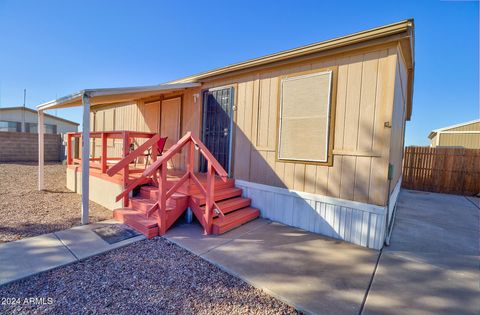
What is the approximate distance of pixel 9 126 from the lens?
17.4m

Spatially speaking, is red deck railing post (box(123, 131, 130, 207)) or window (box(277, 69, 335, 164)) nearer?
window (box(277, 69, 335, 164))

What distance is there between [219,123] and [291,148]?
193 cm

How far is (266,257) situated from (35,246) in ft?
9.48

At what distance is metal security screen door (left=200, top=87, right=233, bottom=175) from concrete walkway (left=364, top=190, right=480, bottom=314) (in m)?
3.22

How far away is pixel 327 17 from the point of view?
5742mm

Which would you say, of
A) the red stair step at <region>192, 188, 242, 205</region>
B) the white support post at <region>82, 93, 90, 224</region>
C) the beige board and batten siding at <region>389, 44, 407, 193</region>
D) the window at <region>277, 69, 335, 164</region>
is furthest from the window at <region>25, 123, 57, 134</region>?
the beige board and batten siding at <region>389, 44, 407, 193</region>

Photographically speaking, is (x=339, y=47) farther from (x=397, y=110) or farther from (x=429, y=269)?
(x=429, y=269)

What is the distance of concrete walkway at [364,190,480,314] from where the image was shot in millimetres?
1938

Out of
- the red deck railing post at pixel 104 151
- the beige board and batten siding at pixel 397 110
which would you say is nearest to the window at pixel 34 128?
the red deck railing post at pixel 104 151

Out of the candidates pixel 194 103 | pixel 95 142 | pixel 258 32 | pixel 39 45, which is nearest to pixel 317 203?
pixel 194 103

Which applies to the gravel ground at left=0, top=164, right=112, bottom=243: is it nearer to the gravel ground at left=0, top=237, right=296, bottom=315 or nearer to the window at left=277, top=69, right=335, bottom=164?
the gravel ground at left=0, top=237, right=296, bottom=315

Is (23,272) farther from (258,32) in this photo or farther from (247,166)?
(258,32)

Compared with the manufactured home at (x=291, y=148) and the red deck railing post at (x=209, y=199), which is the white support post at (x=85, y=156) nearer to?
the manufactured home at (x=291, y=148)

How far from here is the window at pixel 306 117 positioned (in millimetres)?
3488
